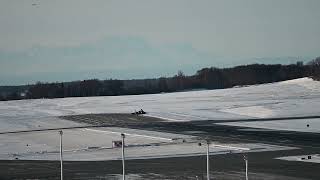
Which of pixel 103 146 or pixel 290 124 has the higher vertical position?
pixel 290 124

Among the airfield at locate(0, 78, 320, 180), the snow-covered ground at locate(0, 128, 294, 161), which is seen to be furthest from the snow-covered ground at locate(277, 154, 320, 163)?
the snow-covered ground at locate(0, 128, 294, 161)

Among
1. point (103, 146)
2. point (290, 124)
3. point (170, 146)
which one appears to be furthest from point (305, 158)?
point (290, 124)

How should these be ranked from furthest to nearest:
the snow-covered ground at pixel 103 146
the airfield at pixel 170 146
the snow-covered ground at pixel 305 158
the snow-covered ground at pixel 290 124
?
the snow-covered ground at pixel 290 124
the snow-covered ground at pixel 103 146
the snow-covered ground at pixel 305 158
the airfield at pixel 170 146

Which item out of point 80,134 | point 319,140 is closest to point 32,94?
point 80,134

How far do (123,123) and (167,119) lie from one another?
6232 millimetres

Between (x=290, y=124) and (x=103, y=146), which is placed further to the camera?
(x=290, y=124)

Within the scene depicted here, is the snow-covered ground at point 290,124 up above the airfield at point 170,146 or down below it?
above

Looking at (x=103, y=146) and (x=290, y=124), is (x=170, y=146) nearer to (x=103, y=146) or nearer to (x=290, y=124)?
(x=103, y=146)

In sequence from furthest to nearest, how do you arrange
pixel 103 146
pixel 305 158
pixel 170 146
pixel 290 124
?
pixel 290 124, pixel 103 146, pixel 170 146, pixel 305 158

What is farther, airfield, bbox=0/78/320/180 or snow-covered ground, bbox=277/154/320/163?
snow-covered ground, bbox=277/154/320/163

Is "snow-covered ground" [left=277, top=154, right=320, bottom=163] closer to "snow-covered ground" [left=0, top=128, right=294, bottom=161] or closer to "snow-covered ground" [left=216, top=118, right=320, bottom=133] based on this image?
"snow-covered ground" [left=0, top=128, right=294, bottom=161]

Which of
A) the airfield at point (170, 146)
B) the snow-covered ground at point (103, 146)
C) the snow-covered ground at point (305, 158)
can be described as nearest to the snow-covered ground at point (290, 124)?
the airfield at point (170, 146)

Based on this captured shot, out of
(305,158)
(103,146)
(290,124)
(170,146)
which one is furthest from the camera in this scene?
(290,124)

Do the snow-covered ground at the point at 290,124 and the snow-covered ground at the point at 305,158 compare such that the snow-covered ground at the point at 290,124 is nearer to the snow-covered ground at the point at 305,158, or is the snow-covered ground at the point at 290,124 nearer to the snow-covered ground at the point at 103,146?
the snow-covered ground at the point at 103,146
